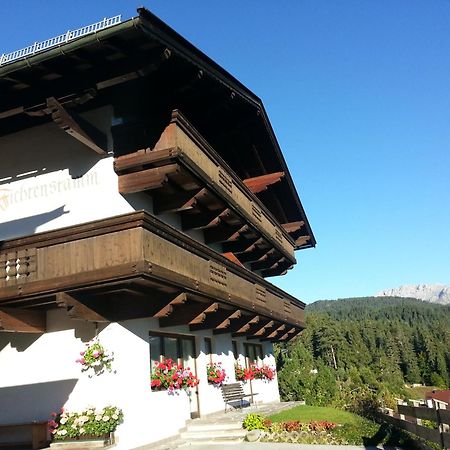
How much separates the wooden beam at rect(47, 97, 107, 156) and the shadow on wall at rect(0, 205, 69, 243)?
1761 millimetres

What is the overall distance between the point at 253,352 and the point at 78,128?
13.8 m

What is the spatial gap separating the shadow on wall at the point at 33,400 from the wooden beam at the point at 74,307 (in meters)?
1.68

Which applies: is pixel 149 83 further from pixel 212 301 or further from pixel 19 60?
pixel 212 301

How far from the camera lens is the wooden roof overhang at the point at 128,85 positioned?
9977mm

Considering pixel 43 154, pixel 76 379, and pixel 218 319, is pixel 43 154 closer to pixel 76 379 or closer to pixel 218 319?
pixel 76 379

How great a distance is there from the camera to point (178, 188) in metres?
12.7

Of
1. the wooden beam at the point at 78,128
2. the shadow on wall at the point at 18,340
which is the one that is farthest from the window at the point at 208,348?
the wooden beam at the point at 78,128

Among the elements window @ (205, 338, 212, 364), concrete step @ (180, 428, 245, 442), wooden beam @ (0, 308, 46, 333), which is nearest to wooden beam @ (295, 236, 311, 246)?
window @ (205, 338, 212, 364)

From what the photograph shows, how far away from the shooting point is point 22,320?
11.0 meters

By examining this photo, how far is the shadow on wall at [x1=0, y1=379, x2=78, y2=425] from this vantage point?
11.1m

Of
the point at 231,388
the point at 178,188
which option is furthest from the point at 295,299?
the point at 178,188

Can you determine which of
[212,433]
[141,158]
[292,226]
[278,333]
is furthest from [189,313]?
[292,226]

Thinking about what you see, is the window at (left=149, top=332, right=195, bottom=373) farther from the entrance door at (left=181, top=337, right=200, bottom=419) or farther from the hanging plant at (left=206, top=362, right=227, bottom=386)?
the hanging plant at (left=206, top=362, right=227, bottom=386)

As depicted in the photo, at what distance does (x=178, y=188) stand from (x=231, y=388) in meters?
7.13
